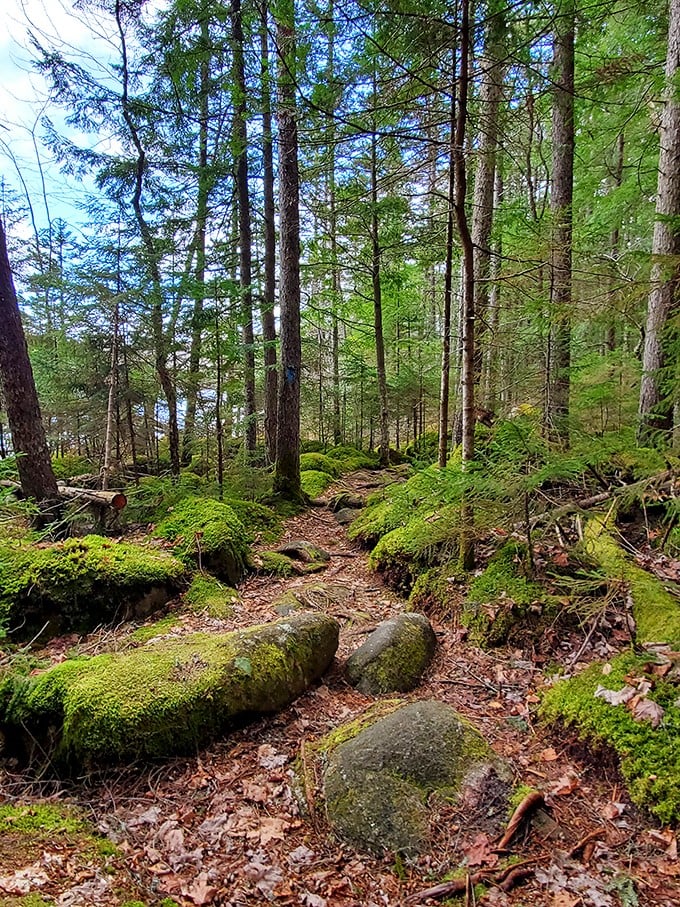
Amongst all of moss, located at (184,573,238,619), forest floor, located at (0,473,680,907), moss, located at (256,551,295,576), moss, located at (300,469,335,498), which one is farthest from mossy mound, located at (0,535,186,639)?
moss, located at (300,469,335,498)

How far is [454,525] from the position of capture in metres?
4.55

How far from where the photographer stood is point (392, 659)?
367 centimetres

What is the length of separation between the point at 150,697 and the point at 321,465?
32.0ft

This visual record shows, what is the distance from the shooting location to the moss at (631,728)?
90.4 inches

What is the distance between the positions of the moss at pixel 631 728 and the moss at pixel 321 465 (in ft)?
30.0

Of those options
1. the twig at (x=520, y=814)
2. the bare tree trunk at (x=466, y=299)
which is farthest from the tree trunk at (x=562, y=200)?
the twig at (x=520, y=814)

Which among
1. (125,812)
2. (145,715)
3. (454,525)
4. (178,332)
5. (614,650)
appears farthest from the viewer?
(178,332)

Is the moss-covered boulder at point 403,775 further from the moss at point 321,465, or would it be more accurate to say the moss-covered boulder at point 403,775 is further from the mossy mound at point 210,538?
the moss at point 321,465

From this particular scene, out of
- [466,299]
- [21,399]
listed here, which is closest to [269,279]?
[21,399]

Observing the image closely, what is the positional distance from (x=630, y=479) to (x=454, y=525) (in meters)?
1.67

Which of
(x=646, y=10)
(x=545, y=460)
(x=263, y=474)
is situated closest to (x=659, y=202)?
(x=646, y=10)

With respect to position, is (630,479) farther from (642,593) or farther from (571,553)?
(642,593)

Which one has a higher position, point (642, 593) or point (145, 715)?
point (642, 593)

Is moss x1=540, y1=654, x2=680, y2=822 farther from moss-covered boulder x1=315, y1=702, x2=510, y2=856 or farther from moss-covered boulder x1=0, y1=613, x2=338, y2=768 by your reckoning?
moss-covered boulder x1=0, y1=613, x2=338, y2=768
